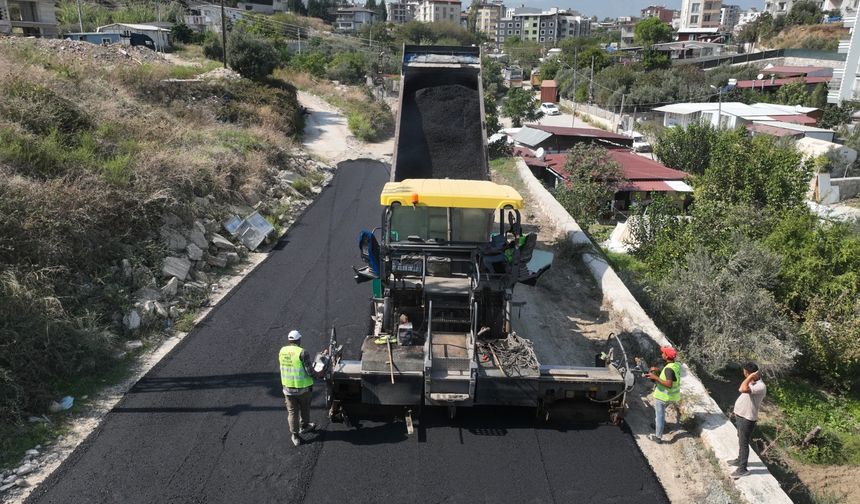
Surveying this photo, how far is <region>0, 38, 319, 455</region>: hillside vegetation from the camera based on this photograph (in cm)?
680

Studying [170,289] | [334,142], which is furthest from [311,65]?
[170,289]

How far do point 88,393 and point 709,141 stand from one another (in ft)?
78.3

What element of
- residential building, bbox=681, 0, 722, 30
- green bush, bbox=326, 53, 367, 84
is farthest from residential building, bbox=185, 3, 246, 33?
residential building, bbox=681, 0, 722, 30

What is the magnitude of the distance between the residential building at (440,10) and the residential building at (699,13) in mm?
51670

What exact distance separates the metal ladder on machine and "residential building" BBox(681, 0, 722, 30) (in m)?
132

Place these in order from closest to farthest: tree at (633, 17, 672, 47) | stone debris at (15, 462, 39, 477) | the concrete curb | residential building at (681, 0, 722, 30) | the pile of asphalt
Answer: the concrete curb, stone debris at (15, 462, 39, 477), the pile of asphalt, tree at (633, 17, 672, 47), residential building at (681, 0, 722, 30)

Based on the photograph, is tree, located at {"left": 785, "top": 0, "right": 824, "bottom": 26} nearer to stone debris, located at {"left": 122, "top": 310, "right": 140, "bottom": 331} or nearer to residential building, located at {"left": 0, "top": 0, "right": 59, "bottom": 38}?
residential building, located at {"left": 0, "top": 0, "right": 59, "bottom": 38}

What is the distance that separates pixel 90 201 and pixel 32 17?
28.3m

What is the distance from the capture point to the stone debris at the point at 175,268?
9156 mm

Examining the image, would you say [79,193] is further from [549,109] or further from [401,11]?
[401,11]

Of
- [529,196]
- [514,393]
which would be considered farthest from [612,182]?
[514,393]

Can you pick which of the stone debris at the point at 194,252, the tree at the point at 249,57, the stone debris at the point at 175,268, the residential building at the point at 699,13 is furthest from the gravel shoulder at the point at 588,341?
the residential building at the point at 699,13

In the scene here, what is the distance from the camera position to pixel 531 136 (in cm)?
2861

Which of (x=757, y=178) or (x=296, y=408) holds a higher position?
(x=757, y=178)
